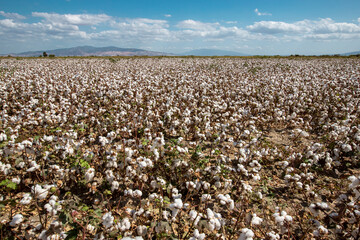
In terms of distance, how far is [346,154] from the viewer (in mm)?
5555

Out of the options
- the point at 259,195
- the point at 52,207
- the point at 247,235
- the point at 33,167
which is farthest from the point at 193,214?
the point at 33,167

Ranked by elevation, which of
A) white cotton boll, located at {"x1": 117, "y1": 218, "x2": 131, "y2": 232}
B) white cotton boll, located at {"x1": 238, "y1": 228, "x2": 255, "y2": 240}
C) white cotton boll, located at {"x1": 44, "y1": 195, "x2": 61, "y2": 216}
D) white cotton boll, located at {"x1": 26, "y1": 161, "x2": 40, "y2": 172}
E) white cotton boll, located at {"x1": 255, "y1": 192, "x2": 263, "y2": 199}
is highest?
white cotton boll, located at {"x1": 26, "y1": 161, "x2": 40, "y2": 172}

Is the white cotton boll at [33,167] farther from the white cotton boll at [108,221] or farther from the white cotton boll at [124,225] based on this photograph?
the white cotton boll at [124,225]

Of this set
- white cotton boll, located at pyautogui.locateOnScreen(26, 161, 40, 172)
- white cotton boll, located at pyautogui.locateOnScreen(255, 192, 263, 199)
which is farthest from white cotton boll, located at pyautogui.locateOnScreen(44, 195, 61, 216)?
white cotton boll, located at pyautogui.locateOnScreen(255, 192, 263, 199)

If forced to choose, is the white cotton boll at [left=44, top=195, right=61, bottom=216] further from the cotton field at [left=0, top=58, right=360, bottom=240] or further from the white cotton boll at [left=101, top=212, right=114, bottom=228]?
the white cotton boll at [left=101, top=212, right=114, bottom=228]

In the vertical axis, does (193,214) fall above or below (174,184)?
above

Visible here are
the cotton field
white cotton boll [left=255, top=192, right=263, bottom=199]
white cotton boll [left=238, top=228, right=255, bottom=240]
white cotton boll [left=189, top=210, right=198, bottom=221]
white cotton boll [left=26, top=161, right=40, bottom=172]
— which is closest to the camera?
white cotton boll [left=238, top=228, right=255, bottom=240]

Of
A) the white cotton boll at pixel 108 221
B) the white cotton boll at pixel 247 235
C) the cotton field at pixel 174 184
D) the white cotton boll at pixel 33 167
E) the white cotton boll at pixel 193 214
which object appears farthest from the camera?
the white cotton boll at pixel 33 167

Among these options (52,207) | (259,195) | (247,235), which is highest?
(52,207)

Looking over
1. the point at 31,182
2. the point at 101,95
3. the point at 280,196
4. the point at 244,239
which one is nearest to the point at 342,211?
the point at 280,196

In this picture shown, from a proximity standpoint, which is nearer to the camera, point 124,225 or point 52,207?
point 124,225

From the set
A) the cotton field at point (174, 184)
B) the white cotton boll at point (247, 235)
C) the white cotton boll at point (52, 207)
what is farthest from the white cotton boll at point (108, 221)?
the white cotton boll at point (247, 235)

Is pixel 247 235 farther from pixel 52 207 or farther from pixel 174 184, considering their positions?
pixel 52 207

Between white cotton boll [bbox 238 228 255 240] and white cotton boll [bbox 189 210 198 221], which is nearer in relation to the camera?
white cotton boll [bbox 238 228 255 240]
